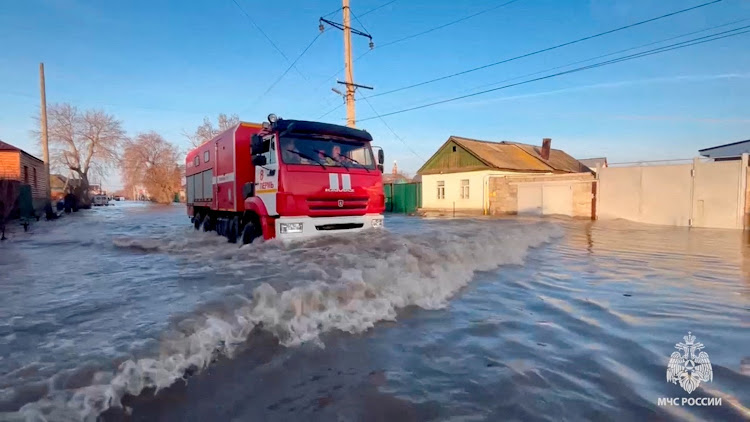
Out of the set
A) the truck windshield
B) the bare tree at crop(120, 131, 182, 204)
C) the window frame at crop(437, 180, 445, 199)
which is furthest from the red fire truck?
the bare tree at crop(120, 131, 182, 204)

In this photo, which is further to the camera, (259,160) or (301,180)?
(259,160)

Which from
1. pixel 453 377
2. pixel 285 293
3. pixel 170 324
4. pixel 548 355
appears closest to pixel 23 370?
pixel 170 324

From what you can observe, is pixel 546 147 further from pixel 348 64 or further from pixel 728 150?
pixel 348 64

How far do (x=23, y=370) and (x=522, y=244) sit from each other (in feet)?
30.2

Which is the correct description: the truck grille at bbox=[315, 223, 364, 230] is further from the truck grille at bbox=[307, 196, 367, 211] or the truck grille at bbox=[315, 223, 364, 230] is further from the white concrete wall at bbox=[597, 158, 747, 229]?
the white concrete wall at bbox=[597, 158, 747, 229]

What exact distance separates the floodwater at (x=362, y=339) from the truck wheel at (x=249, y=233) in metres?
1.37

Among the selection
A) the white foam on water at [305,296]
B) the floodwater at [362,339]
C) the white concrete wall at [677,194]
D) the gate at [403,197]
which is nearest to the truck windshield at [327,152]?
the white foam on water at [305,296]

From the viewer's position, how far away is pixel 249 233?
803 centimetres

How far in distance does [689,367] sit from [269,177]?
21.2 ft

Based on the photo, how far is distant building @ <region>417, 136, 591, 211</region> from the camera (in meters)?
29.3

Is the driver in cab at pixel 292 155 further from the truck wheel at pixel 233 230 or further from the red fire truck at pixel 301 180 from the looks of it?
the truck wheel at pixel 233 230

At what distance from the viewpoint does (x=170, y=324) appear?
3479mm

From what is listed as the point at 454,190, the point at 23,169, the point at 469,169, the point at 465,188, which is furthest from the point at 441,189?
the point at 23,169

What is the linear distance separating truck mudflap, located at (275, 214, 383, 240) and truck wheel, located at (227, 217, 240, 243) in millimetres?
2444
